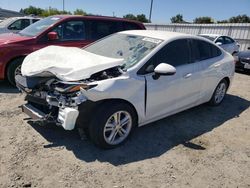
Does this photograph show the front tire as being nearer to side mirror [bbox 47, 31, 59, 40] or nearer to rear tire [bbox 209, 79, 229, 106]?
rear tire [bbox 209, 79, 229, 106]

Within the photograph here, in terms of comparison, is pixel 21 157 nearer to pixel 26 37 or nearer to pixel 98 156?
pixel 98 156

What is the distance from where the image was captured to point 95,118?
329cm

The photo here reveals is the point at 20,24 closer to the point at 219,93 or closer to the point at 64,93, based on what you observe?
the point at 219,93

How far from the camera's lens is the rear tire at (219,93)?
17.8 ft

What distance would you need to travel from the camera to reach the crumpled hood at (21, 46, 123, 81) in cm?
332

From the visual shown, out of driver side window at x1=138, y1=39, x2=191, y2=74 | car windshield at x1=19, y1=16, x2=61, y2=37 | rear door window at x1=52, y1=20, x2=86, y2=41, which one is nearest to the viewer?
driver side window at x1=138, y1=39, x2=191, y2=74

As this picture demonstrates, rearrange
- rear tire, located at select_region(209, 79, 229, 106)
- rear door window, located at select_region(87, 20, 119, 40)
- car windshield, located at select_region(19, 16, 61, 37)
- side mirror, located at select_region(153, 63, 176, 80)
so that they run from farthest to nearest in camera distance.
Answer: rear door window, located at select_region(87, 20, 119, 40) < car windshield, located at select_region(19, 16, 61, 37) < rear tire, located at select_region(209, 79, 229, 106) < side mirror, located at select_region(153, 63, 176, 80)

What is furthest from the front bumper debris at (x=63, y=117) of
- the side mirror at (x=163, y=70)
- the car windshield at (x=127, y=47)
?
the side mirror at (x=163, y=70)

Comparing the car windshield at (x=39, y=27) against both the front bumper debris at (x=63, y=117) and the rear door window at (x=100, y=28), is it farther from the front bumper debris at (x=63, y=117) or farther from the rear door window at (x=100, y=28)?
the front bumper debris at (x=63, y=117)

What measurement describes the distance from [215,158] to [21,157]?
2.58m

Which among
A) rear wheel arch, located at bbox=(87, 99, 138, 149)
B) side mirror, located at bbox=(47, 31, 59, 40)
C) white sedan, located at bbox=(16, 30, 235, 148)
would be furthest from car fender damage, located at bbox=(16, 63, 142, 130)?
side mirror, located at bbox=(47, 31, 59, 40)

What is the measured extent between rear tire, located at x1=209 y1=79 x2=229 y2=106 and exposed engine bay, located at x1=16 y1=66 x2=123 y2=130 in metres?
2.69

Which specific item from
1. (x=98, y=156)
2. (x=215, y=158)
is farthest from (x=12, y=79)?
(x=215, y=158)

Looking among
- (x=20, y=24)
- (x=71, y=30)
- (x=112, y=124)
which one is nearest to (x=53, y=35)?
(x=71, y=30)
